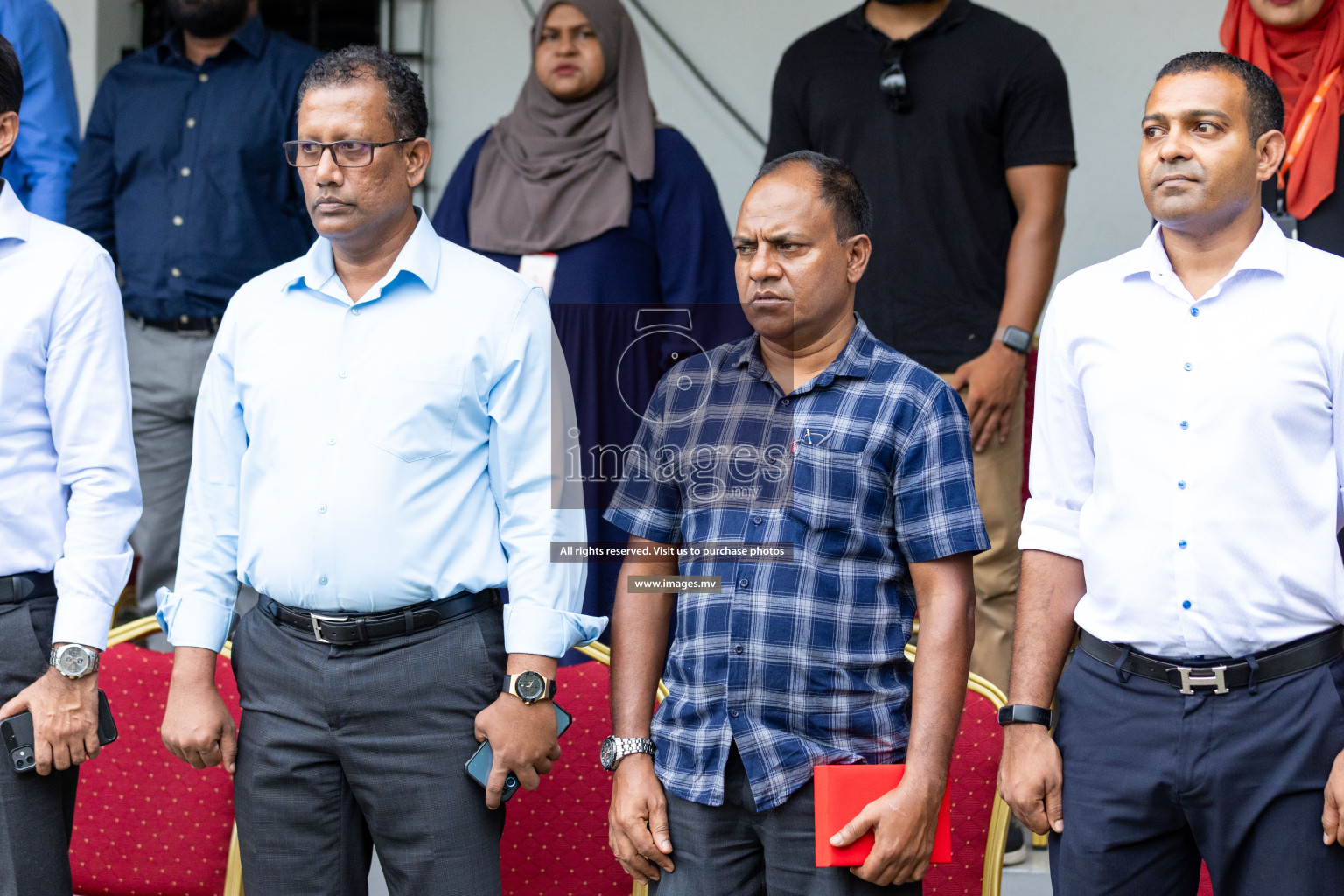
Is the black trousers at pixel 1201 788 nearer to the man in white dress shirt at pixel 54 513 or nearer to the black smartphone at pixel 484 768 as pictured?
the black smartphone at pixel 484 768

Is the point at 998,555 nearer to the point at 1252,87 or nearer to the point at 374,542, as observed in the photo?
the point at 1252,87

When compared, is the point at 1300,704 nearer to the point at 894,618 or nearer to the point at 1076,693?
the point at 1076,693

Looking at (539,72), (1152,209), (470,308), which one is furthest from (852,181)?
(539,72)

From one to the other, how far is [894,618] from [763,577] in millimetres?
187

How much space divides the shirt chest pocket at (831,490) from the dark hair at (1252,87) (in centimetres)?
69

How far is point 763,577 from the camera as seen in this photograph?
5.98 feet

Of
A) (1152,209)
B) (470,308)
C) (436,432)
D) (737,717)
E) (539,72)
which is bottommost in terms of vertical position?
(737,717)

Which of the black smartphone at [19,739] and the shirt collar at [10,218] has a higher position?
the shirt collar at [10,218]

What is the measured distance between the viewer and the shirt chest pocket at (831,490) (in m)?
1.81

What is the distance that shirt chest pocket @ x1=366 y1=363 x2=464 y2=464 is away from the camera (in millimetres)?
1940

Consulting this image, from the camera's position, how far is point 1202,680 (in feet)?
5.60

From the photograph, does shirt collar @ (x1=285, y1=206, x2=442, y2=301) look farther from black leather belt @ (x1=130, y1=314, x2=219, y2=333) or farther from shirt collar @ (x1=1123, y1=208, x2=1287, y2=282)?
black leather belt @ (x1=130, y1=314, x2=219, y2=333)

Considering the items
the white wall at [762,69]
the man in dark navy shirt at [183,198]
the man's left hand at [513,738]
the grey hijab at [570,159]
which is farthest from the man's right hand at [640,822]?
the white wall at [762,69]

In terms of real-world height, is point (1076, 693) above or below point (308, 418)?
below
